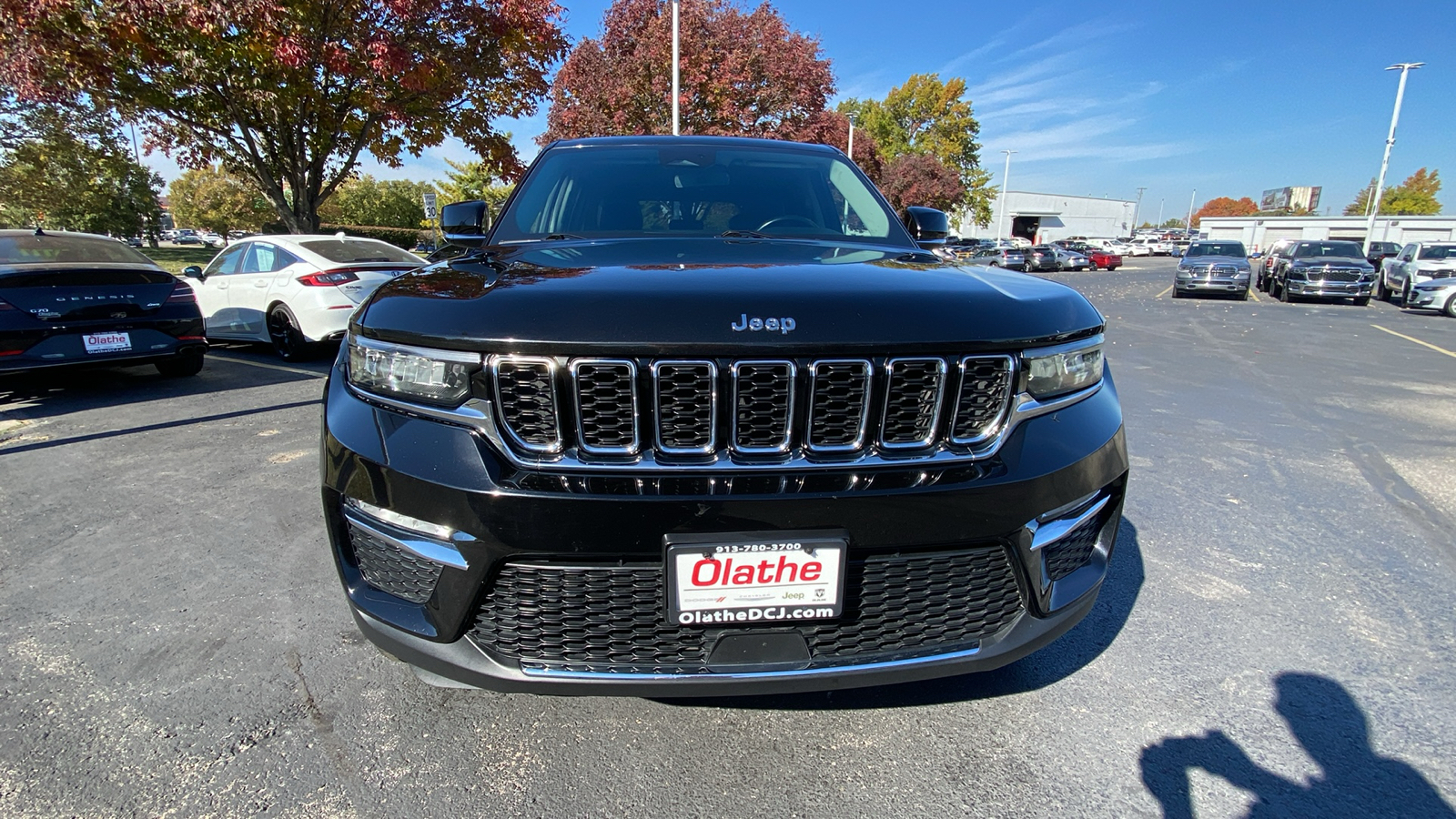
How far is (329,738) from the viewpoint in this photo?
1904 mm

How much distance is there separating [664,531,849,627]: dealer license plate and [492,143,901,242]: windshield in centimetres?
131

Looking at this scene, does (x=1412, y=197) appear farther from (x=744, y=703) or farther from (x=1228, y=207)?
(x=744, y=703)

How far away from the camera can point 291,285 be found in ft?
23.8

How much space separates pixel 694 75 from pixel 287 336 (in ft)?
39.7

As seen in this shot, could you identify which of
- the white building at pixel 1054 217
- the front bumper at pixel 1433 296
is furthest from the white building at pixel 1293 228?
the front bumper at pixel 1433 296

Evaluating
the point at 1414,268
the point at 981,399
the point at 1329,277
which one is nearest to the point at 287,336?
the point at 981,399

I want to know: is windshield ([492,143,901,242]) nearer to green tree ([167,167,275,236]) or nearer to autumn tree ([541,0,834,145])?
autumn tree ([541,0,834,145])

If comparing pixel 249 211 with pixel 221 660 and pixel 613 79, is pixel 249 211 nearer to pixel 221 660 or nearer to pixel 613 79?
pixel 613 79

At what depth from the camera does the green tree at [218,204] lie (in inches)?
1807

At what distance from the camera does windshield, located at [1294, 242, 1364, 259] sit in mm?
17547

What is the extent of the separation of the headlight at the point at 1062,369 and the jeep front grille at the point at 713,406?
0.73ft

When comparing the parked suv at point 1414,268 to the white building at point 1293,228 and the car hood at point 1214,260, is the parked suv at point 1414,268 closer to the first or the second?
the car hood at point 1214,260

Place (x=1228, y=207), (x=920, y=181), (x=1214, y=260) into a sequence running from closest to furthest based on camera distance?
(x=1214, y=260) → (x=920, y=181) → (x=1228, y=207)

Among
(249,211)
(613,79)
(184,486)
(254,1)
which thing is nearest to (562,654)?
(184,486)
